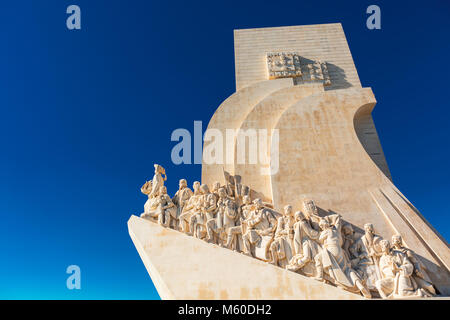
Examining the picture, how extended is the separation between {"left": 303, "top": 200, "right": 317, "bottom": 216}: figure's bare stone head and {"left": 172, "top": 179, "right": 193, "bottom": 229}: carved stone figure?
2.79 metres

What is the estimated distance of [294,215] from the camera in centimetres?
675

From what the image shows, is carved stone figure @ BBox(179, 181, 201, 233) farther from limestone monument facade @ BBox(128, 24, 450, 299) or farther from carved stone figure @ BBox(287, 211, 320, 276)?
carved stone figure @ BBox(287, 211, 320, 276)

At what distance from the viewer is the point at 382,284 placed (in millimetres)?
5352

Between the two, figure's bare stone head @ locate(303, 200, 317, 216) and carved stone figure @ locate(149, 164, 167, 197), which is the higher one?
carved stone figure @ locate(149, 164, 167, 197)

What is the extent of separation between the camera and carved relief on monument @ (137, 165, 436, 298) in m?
5.44

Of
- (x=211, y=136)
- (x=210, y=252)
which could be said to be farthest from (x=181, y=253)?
(x=211, y=136)

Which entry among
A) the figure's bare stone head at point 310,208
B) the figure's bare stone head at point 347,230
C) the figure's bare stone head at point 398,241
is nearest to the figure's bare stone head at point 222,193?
the figure's bare stone head at point 310,208

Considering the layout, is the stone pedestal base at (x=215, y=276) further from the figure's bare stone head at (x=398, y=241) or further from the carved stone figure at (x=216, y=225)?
the figure's bare stone head at (x=398, y=241)

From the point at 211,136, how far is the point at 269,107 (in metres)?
2.02

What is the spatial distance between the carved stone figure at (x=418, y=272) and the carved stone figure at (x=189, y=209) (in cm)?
427

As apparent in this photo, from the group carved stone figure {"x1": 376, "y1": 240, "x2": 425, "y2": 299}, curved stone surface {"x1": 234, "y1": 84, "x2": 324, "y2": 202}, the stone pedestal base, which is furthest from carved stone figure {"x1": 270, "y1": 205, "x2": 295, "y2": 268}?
carved stone figure {"x1": 376, "y1": 240, "x2": 425, "y2": 299}

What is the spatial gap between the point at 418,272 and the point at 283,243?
8.12 ft

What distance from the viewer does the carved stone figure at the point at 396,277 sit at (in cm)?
522
